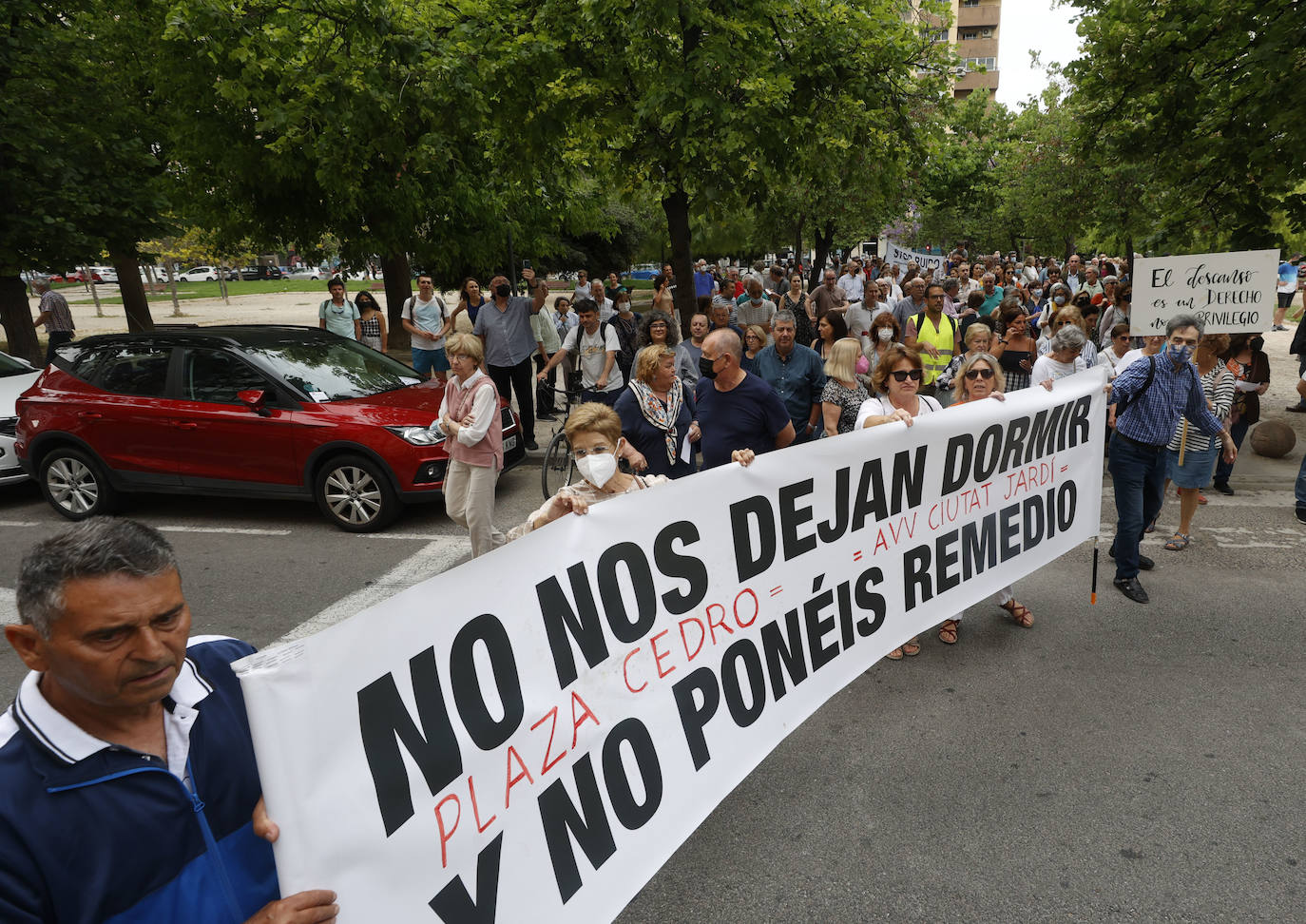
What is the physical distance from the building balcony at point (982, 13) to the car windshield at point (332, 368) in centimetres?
8927

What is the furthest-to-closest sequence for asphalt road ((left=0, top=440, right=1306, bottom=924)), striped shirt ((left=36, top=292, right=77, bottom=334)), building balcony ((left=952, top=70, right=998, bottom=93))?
building balcony ((left=952, top=70, right=998, bottom=93)) < striped shirt ((left=36, top=292, right=77, bottom=334)) < asphalt road ((left=0, top=440, right=1306, bottom=924))

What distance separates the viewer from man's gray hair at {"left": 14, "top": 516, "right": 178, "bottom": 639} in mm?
1535

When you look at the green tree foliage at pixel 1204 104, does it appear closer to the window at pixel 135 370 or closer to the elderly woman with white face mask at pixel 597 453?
the elderly woman with white face mask at pixel 597 453

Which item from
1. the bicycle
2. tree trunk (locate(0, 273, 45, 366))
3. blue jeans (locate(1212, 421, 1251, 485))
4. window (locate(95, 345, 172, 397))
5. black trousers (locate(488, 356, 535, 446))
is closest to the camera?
window (locate(95, 345, 172, 397))

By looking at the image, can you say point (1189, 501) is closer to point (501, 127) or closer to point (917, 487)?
point (917, 487)

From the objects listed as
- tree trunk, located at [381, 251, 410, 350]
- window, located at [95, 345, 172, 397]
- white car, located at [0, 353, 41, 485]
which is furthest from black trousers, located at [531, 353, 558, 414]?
tree trunk, located at [381, 251, 410, 350]

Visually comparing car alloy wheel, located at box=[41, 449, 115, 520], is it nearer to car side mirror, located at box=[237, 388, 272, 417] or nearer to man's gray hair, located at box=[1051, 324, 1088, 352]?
car side mirror, located at box=[237, 388, 272, 417]

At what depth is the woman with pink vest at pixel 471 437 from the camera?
227 inches

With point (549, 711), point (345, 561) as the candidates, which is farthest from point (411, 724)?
point (345, 561)

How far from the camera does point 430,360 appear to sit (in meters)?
11.5

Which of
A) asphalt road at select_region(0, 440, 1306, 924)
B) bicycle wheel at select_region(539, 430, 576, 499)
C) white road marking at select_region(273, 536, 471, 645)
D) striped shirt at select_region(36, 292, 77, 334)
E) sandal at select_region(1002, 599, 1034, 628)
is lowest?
asphalt road at select_region(0, 440, 1306, 924)

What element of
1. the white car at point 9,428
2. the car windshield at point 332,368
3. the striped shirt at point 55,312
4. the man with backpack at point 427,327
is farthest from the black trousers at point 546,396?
the striped shirt at point 55,312

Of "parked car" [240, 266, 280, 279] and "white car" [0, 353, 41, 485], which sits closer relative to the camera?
"white car" [0, 353, 41, 485]

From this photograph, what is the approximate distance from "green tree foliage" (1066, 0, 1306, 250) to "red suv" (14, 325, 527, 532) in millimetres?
8484
